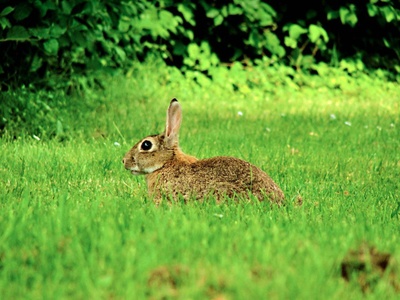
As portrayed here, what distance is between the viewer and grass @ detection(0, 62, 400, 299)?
9.00 feet

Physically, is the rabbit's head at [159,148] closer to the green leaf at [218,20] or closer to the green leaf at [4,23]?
the green leaf at [4,23]

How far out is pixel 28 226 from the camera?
3.44 meters

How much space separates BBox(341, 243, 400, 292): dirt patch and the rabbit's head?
207 centimetres

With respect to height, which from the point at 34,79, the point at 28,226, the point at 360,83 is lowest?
the point at 360,83

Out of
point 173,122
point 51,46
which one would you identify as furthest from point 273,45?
point 173,122

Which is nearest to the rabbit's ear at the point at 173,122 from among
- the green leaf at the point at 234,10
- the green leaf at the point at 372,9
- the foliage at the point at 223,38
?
the foliage at the point at 223,38

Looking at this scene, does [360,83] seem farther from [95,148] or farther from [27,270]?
[27,270]

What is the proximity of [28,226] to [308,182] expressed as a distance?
2666 mm

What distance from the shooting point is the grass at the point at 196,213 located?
2.74 metres

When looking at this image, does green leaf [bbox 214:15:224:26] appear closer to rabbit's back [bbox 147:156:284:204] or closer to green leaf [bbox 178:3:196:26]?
green leaf [bbox 178:3:196:26]

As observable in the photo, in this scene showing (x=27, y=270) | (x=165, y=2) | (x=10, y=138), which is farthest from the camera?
(x=165, y=2)

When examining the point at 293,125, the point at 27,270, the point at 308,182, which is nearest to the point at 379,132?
the point at 293,125

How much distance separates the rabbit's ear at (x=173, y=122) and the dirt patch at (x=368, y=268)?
6.88 feet

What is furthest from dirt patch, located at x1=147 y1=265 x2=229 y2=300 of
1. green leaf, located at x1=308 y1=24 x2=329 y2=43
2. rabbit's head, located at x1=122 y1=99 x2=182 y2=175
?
green leaf, located at x1=308 y1=24 x2=329 y2=43
